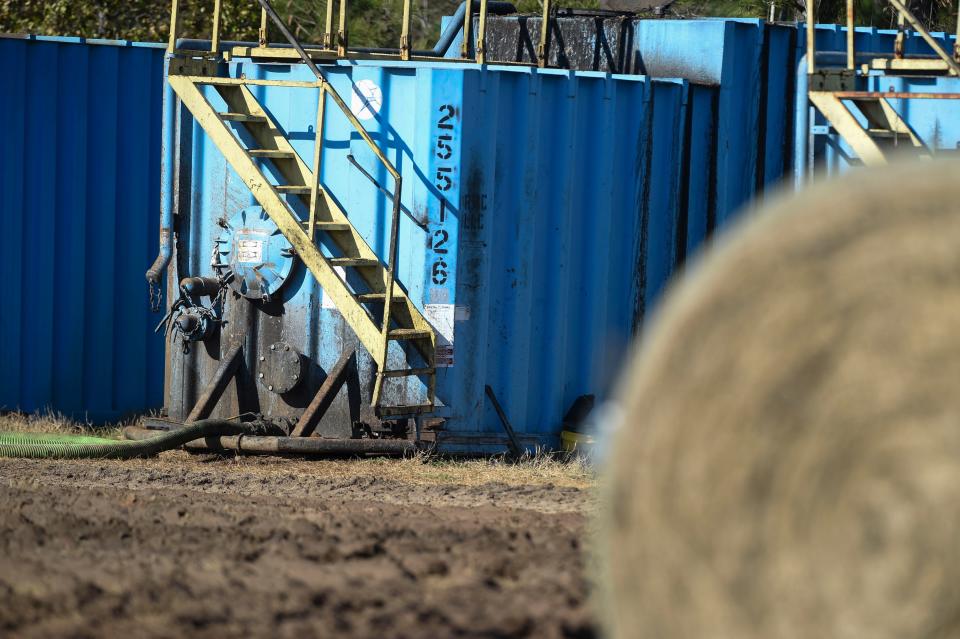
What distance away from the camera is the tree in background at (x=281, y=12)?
17.6 meters

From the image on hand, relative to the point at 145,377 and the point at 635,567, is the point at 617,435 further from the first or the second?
the point at 145,377

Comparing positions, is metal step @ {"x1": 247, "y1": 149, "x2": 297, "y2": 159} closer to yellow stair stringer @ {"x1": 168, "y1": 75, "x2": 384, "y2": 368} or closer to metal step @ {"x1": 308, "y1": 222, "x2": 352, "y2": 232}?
yellow stair stringer @ {"x1": 168, "y1": 75, "x2": 384, "y2": 368}

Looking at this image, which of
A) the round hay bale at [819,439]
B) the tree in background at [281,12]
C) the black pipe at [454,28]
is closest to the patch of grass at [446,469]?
the black pipe at [454,28]

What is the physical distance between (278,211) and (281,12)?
12546 mm

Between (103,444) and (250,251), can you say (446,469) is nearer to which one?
(250,251)

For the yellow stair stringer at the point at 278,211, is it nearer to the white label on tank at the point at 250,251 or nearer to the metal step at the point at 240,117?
the metal step at the point at 240,117

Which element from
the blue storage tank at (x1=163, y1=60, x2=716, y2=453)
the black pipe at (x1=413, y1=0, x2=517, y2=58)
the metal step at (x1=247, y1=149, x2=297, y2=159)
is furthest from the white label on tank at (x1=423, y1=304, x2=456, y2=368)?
the black pipe at (x1=413, y1=0, x2=517, y2=58)

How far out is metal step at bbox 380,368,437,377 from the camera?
10516mm

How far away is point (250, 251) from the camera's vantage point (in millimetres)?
11539

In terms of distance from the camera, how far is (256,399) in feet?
38.3

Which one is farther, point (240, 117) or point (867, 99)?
point (240, 117)

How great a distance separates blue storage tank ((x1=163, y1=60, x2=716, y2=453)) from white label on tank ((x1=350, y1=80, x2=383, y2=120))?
2 cm

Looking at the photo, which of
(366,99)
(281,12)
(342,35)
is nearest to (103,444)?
(366,99)

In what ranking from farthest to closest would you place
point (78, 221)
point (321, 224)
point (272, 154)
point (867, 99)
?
point (78, 221), point (272, 154), point (321, 224), point (867, 99)
